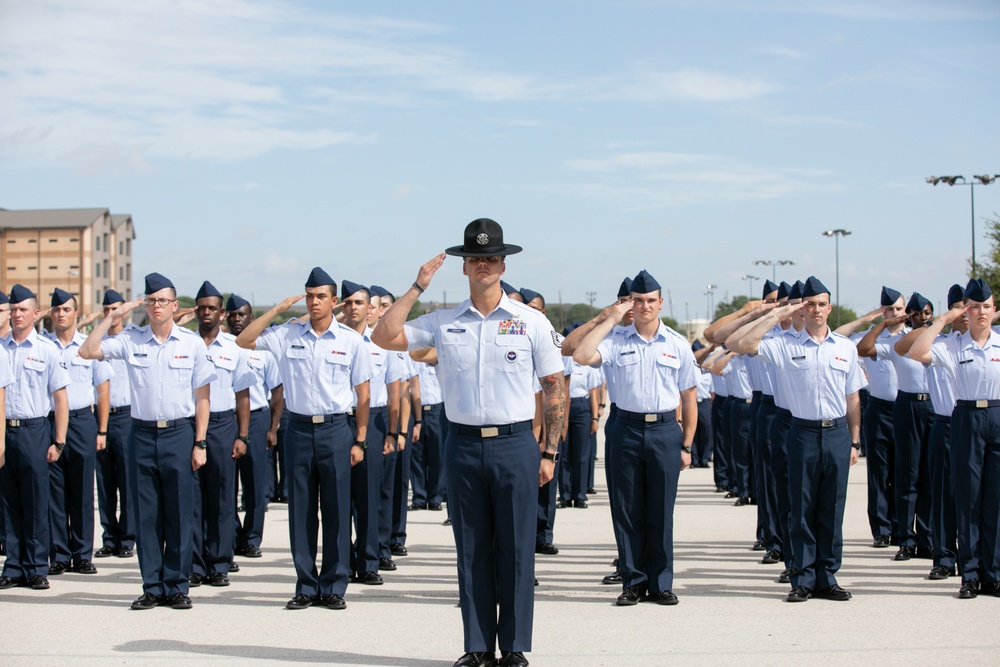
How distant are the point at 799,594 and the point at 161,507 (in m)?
4.74

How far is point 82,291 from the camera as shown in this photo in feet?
294

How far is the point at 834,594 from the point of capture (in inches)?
325

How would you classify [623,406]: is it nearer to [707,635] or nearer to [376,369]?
[707,635]

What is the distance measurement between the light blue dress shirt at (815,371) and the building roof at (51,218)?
90705mm

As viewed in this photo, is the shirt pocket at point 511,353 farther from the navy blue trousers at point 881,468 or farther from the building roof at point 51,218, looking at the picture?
the building roof at point 51,218

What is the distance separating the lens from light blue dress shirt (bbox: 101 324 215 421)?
8281 millimetres

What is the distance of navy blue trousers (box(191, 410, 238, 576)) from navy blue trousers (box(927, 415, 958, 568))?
5881mm

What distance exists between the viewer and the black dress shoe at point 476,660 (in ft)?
20.5

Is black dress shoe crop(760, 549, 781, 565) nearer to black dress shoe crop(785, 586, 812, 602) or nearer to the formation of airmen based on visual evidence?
the formation of airmen

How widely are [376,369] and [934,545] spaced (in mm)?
5038

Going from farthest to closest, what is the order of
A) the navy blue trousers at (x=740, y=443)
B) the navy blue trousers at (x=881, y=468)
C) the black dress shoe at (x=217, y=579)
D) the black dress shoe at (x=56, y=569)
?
1. the navy blue trousers at (x=740, y=443)
2. the navy blue trousers at (x=881, y=468)
3. the black dress shoe at (x=56, y=569)
4. the black dress shoe at (x=217, y=579)

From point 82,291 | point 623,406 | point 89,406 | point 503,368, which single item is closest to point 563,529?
point 623,406

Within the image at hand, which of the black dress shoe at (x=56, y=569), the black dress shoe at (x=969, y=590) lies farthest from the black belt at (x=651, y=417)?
the black dress shoe at (x=56, y=569)

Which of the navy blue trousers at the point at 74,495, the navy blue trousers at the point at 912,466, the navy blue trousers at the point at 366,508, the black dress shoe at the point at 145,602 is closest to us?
the black dress shoe at the point at 145,602
